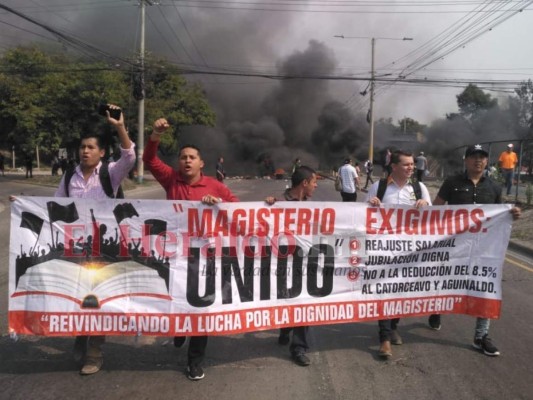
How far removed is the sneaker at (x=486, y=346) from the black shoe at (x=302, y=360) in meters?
1.34

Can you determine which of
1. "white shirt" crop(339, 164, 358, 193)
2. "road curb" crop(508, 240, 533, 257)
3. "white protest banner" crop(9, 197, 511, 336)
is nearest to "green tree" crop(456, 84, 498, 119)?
"white shirt" crop(339, 164, 358, 193)

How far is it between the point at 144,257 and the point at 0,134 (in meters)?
34.0

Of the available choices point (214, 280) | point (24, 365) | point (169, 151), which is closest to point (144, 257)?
point (214, 280)

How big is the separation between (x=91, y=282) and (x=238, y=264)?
981 mm

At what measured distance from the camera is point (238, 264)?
11.4 feet

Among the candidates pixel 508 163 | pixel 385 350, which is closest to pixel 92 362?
pixel 385 350

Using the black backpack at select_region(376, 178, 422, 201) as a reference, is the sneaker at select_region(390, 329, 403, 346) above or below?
below

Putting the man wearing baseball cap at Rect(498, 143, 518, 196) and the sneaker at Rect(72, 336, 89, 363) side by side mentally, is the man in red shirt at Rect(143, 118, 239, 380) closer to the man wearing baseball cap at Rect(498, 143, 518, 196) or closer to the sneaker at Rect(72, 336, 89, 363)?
the sneaker at Rect(72, 336, 89, 363)

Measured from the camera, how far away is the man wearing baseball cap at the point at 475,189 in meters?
3.81

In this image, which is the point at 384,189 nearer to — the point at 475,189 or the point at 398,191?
the point at 398,191

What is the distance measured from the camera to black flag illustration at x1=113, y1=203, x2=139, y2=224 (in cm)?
338

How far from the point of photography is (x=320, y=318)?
355 centimetres

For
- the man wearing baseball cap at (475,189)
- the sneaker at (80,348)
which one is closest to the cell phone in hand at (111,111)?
the sneaker at (80,348)

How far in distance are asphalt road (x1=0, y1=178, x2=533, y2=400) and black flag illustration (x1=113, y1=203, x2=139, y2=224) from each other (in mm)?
1012
